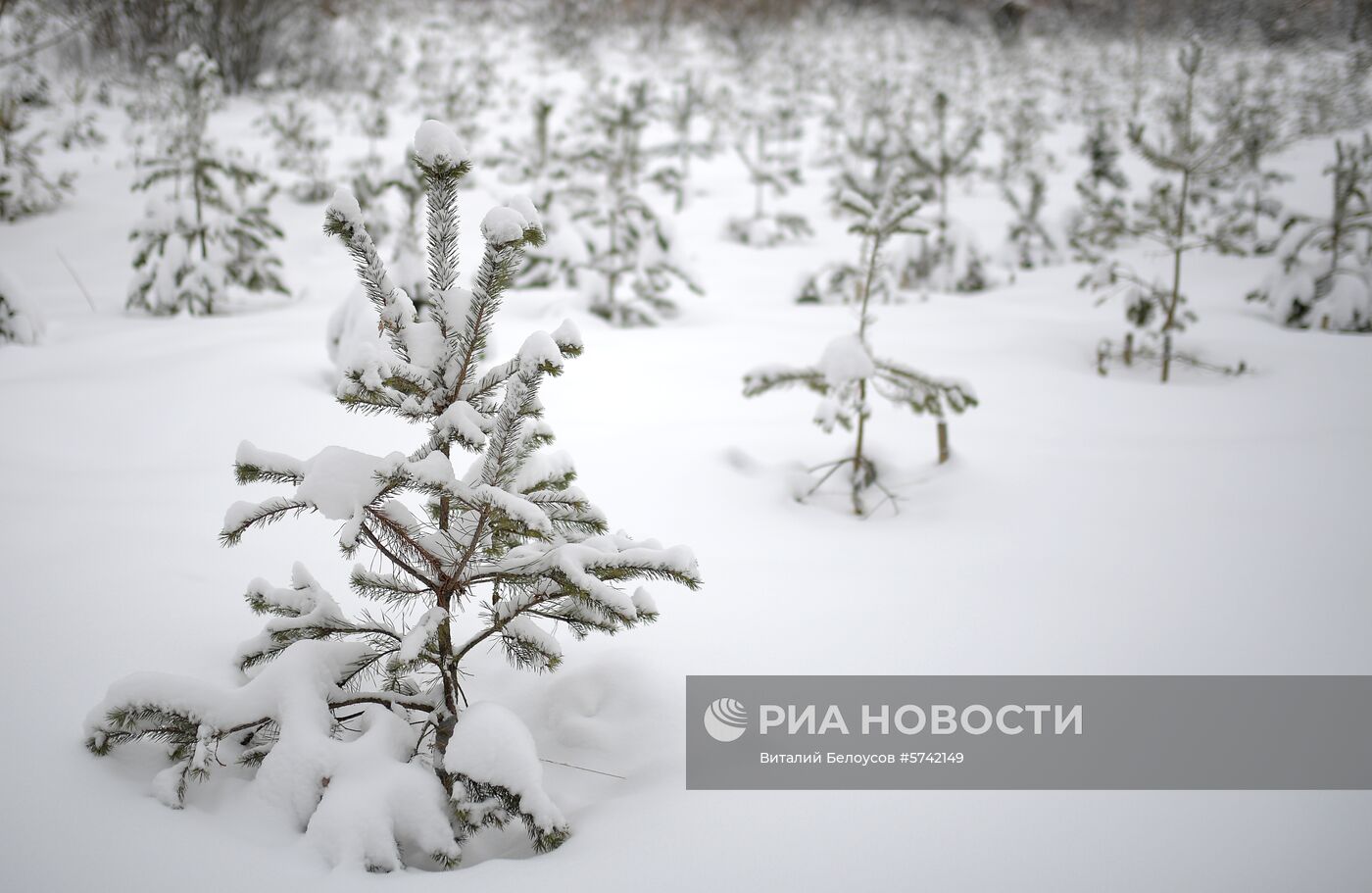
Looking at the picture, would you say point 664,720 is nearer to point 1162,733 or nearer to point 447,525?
point 447,525

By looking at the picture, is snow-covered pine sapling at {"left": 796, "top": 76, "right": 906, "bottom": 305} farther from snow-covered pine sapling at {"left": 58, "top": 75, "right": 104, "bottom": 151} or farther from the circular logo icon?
snow-covered pine sapling at {"left": 58, "top": 75, "right": 104, "bottom": 151}

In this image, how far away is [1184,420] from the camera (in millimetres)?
3799

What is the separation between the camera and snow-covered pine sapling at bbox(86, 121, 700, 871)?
141cm

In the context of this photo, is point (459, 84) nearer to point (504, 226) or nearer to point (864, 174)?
point (864, 174)

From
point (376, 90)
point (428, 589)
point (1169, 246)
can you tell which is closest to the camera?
point (428, 589)

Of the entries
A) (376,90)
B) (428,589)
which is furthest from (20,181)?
(428,589)

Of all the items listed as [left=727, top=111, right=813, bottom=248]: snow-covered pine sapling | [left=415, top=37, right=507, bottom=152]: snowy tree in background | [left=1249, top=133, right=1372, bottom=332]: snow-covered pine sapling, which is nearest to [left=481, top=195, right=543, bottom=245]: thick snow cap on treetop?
[left=1249, top=133, right=1372, bottom=332]: snow-covered pine sapling

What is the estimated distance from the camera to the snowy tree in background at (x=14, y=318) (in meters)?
4.05

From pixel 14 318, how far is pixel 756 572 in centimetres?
414

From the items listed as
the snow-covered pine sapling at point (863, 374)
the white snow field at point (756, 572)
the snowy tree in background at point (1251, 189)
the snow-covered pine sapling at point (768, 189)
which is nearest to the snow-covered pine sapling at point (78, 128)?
the white snow field at point (756, 572)

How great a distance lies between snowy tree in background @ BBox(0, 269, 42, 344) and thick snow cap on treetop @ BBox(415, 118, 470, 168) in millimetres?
3980

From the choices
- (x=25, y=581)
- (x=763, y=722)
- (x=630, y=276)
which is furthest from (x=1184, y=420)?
(x=25, y=581)

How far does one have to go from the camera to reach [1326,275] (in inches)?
208

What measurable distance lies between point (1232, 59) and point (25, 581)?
68.6ft
